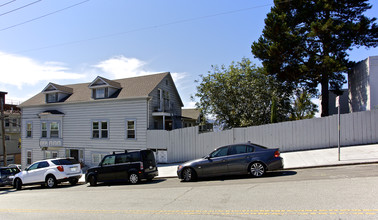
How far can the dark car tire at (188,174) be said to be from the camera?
11.1m

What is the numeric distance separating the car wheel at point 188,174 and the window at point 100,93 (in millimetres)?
14074

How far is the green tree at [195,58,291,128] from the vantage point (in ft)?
68.1

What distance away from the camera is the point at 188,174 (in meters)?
11.2

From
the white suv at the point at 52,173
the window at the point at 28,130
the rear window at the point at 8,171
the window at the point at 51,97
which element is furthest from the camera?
the window at the point at 28,130

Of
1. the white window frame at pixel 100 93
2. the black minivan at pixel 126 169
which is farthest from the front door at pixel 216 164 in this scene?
the white window frame at pixel 100 93

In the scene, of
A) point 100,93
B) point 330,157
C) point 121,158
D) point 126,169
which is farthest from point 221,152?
point 100,93

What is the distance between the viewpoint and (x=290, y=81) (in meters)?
19.5

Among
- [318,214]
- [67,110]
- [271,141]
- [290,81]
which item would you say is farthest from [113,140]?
[318,214]

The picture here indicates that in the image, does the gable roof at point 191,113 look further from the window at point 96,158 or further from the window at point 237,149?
the window at point 237,149

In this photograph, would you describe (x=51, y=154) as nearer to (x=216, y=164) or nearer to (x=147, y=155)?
(x=147, y=155)

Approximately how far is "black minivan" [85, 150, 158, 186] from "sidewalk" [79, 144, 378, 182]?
1595mm

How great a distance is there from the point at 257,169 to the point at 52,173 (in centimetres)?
1090

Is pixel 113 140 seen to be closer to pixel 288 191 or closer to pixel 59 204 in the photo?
pixel 59 204

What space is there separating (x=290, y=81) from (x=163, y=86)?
35.3 ft
